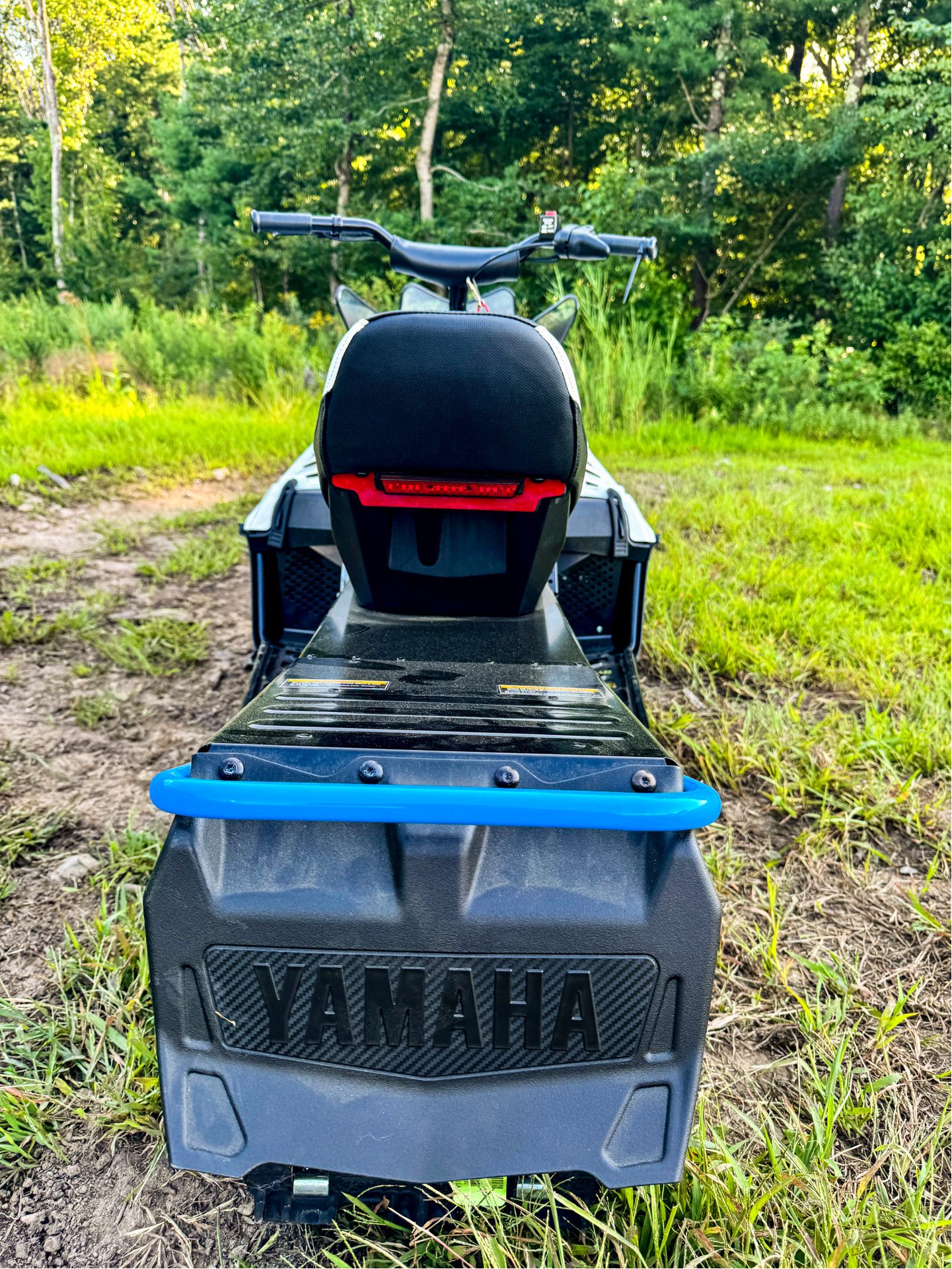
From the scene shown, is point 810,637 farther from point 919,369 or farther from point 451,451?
point 919,369

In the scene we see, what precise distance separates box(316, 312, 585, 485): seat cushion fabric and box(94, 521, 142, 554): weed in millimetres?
2534

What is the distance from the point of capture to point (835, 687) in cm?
242

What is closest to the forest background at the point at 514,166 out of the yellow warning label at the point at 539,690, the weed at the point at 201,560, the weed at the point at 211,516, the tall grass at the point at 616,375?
the tall grass at the point at 616,375

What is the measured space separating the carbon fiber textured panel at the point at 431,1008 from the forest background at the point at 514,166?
667cm

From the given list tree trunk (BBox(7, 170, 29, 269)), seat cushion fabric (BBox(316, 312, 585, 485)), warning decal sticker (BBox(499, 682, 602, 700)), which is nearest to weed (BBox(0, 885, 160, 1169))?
warning decal sticker (BBox(499, 682, 602, 700))

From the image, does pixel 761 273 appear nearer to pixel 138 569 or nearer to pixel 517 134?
pixel 517 134

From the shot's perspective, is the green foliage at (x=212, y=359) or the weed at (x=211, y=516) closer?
the weed at (x=211, y=516)

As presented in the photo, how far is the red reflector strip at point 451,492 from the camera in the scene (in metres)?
1.48

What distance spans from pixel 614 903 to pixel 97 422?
568cm

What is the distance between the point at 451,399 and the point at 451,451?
0.30 ft

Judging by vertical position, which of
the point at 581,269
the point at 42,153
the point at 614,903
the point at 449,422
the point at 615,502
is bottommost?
the point at 614,903

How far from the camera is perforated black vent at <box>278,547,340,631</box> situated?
2.09 m

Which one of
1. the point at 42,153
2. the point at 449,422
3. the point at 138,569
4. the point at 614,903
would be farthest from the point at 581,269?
the point at 42,153

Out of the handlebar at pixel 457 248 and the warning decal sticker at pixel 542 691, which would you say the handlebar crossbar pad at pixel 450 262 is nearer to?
the handlebar at pixel 457 248
